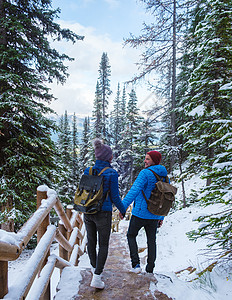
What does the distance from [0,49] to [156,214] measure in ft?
29.5

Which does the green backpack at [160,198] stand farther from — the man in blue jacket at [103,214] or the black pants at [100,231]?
the black pants at [100,231]

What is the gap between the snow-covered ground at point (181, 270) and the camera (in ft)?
8.97

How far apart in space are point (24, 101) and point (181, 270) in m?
7.89

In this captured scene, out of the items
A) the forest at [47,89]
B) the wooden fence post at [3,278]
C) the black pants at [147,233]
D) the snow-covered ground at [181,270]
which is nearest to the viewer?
the wooden fence post at [3,278]

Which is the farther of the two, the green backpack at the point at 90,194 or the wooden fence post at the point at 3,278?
the green backpack at the point at 90,194

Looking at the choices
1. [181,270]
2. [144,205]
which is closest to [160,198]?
[144,205]

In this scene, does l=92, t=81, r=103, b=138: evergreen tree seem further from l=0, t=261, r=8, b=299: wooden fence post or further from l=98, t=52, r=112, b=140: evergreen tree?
l=0, t=261, r=8, b=299: wooden fence post

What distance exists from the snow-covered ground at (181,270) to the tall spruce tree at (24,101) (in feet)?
11.3

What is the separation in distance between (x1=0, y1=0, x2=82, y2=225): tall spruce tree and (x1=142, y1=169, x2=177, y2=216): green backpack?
19.6 ft

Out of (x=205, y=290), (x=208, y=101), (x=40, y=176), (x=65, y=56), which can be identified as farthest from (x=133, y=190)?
(x=65, y=56)

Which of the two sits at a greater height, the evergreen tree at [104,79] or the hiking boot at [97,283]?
the evergreen tree at [104,79]

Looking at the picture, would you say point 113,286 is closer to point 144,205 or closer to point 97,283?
point 97,283

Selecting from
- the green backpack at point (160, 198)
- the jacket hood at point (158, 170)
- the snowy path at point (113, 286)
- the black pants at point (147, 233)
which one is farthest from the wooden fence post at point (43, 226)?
the jacket hood at point (158, 170)

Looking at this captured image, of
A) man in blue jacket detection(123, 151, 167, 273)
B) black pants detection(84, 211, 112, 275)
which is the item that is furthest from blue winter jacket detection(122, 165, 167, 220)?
black pants detection(84, 211, 112, 275)
